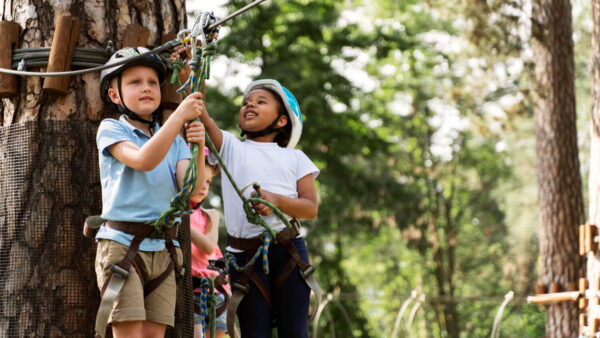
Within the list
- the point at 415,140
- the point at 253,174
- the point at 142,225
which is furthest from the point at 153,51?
the point at 415,140

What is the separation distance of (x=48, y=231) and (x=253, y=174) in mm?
1084

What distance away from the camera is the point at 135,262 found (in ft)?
9.69

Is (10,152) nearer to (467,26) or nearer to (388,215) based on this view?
(467,26)

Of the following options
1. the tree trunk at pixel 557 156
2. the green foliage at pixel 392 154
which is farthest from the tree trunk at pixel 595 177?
the green foliage at pixel 392 154

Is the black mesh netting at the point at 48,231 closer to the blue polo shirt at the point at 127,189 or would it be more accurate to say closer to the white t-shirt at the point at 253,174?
the blue polo shirt at the point at 127,189

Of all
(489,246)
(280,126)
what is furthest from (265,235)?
(489,246)

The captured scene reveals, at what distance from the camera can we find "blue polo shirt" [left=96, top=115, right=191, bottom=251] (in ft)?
9.81

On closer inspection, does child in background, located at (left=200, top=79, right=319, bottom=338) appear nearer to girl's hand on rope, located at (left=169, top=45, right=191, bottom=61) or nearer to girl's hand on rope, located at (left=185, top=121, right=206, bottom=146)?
girl's hand on rope, located at (left=169, top=45, right=191, bottom=61)

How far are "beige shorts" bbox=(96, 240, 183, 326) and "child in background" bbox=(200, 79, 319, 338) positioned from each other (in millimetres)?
701

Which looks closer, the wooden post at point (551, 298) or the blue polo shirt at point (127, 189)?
the blue polo shirt at point (127, 189)

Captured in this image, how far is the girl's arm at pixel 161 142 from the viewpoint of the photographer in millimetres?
2871

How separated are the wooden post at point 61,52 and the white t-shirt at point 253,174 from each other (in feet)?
3.04

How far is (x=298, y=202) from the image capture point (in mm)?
3916

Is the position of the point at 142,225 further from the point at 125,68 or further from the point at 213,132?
the point at 213,132
